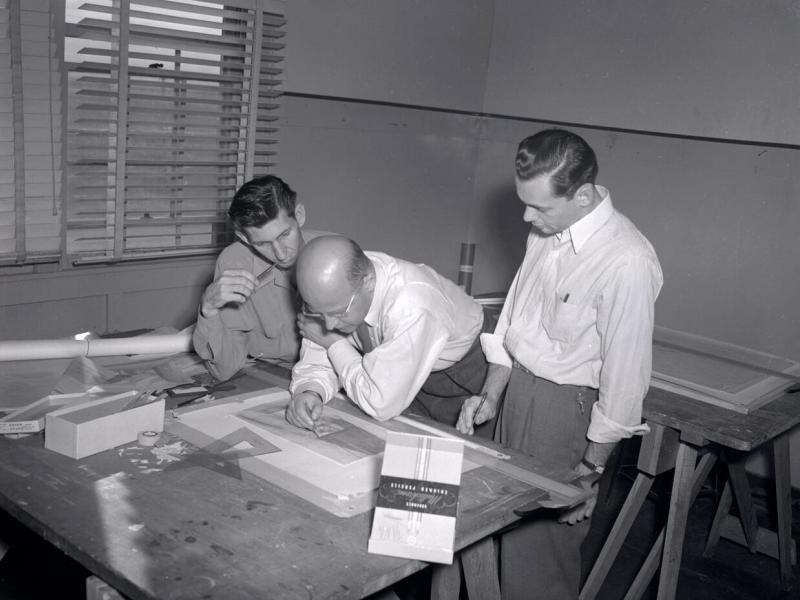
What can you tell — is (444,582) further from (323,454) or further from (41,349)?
(41,349)

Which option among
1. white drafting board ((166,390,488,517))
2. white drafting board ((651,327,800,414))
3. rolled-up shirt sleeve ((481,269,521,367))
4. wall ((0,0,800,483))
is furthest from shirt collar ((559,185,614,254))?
wall ((0,0,800,483))

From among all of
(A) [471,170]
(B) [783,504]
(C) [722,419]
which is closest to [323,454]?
(C) [722,419]

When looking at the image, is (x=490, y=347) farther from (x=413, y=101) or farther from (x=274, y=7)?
(x=413, y=101)

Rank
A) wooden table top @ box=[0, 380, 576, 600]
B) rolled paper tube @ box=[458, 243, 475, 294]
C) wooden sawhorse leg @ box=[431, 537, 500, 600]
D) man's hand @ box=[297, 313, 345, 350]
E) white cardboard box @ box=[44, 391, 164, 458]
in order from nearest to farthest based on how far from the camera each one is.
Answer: wooden table top @ box=[0, 380, 576, 600], white cardboard box @ box=[44, 391, 164, 458], wooden sawhorse leg @ box=[431, 537, 500, 600], man's hand @ box=[297, 313, 345, 350], rolled paper tube @ box=[458, 243, 475, 294]

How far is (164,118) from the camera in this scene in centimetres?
364

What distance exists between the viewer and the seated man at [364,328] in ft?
7.14

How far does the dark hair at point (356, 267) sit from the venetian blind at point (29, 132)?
1.74 meters

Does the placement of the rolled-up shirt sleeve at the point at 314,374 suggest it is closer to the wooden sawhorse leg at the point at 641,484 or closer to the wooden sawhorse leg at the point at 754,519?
the wooden sawhorse leg at the point at 641,484

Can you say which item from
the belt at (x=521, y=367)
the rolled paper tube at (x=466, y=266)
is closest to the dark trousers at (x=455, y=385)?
the belt at (x=521, y=367)

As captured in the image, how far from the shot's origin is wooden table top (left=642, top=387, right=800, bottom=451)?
8.47 feet

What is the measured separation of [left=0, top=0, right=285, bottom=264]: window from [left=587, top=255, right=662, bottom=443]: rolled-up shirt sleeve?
219 centimetres

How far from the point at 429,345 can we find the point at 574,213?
1.92 ft

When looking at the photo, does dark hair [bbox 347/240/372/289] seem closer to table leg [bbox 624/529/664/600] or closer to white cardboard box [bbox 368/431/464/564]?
white cardboard box [bbox 368/431/464/564]

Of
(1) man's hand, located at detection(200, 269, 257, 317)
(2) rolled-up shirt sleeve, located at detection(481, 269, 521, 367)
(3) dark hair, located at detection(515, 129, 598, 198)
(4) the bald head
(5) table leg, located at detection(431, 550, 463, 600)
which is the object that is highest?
(3) dark hair, located at detection(515, 129, 598, 198)
